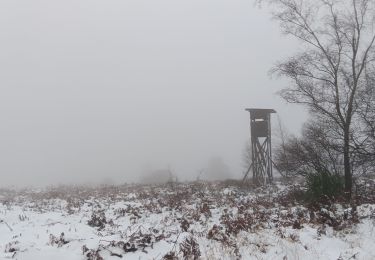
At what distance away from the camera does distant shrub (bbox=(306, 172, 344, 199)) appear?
11915 mm

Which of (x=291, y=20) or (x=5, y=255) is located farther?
(x=291, y=20)

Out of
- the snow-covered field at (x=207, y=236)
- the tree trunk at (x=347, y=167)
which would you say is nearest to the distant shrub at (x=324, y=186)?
the snow-covered field at (x=207, y=236)

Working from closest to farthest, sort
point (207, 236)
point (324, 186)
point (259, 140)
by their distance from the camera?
point (207, 236), point (324, 186), point (259, 140)

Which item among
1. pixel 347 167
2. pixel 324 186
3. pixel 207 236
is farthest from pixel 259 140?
pixel 207 236

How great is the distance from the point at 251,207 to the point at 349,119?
4.99 m

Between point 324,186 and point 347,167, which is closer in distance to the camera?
point 324,186

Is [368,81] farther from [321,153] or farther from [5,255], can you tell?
[5,255]

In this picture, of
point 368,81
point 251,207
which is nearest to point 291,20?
point 368,81

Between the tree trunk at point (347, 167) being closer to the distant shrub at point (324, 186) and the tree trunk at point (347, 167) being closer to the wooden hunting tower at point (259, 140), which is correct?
the distant shrub at point (324, 186)

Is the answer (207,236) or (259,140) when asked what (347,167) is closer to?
(207,236)

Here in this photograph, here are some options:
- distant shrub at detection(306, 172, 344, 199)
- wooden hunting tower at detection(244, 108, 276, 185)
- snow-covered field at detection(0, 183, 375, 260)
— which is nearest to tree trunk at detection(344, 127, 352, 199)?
distant shrub at detection(306, 172, 344, 199)

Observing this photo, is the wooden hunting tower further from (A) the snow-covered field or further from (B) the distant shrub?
(A) the snow-covered field

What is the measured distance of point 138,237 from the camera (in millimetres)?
7469

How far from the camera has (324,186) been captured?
39.5 ft
